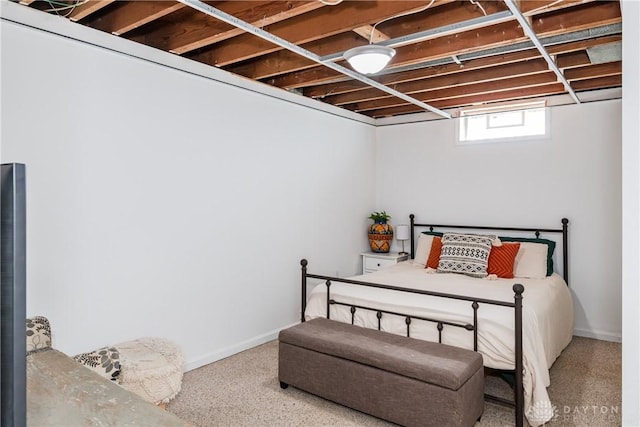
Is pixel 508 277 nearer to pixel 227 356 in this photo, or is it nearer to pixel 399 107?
pixel 399 107

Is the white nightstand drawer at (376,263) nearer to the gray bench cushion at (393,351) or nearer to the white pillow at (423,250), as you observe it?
the white pillow at (423,250)

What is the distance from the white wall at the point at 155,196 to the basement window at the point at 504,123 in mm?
1755

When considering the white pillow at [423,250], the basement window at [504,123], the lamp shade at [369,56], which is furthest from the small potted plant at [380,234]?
the lamp shade at [369,56]

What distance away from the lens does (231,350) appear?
3.66m

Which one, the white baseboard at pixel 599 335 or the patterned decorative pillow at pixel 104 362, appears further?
the white baseboard at pixel 599 335

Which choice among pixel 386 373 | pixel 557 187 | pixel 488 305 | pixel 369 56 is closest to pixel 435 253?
pixel 557 187

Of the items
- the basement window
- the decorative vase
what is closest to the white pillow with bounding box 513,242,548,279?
the basement window

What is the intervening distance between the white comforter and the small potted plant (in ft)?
Result: 4.01

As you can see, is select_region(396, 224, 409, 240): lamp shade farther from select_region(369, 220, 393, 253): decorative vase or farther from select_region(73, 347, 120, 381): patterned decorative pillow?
select_region(73, 347, 120, 381): patterned decorative pillow

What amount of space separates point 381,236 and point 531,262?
5.84 feet

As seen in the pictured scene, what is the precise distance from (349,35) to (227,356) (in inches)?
109

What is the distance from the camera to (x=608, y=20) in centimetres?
244

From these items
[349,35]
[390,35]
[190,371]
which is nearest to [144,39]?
[349,35]

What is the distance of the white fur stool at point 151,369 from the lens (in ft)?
7.41
